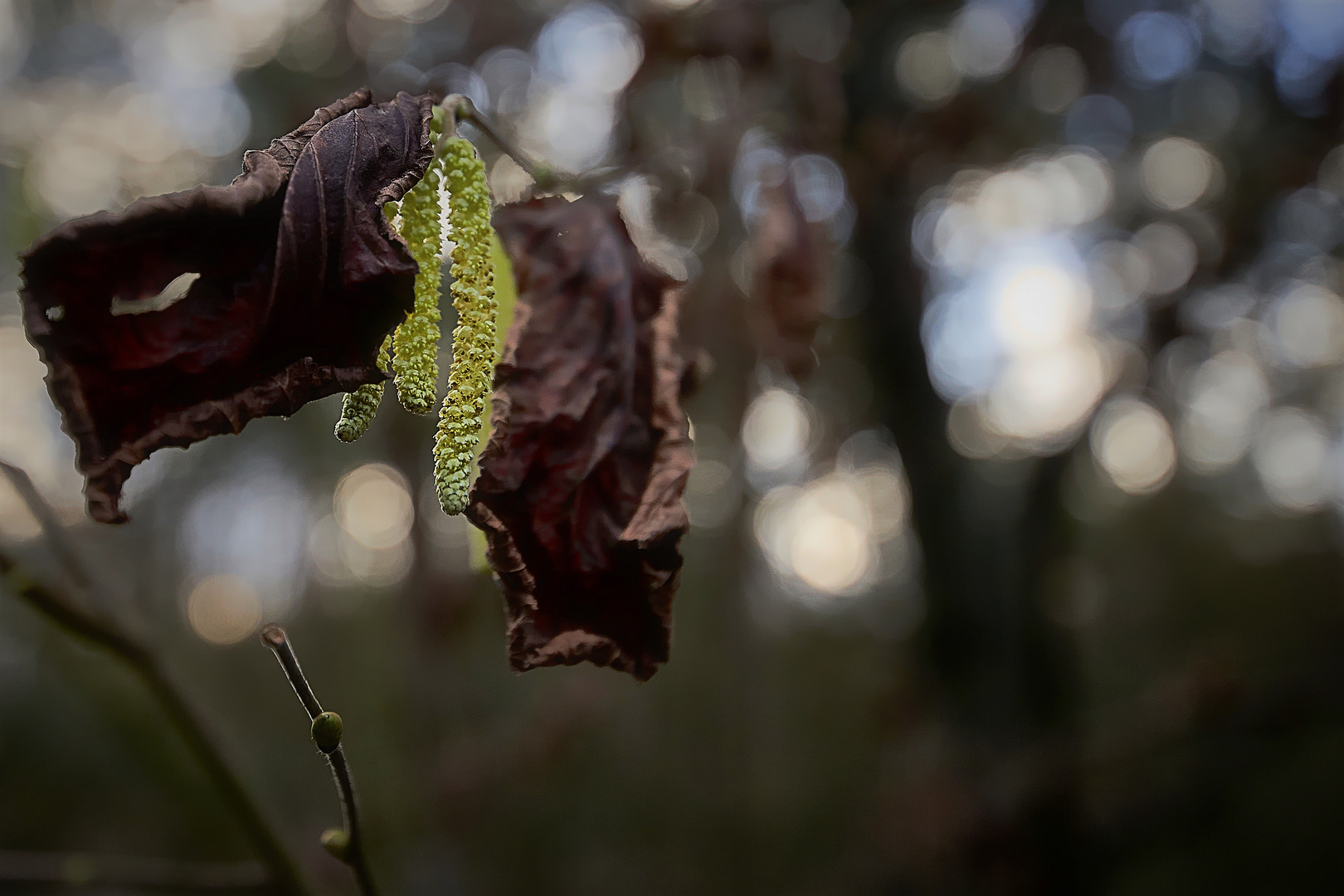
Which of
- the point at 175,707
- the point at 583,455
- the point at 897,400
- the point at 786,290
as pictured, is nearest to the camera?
the point at 583,455

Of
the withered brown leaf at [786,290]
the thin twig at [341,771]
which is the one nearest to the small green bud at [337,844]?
the thin twig at [341,771]

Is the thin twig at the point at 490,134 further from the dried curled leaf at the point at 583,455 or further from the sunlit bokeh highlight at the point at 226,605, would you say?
the sunlit bokeh highlight at the point at 226,605

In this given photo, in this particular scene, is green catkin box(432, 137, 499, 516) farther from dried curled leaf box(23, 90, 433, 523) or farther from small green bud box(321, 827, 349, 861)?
small green bud box(321, 827, 349, 861)

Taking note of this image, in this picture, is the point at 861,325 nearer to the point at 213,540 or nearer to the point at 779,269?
the point at 779,269

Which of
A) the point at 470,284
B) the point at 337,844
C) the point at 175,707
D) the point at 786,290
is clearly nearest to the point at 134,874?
the point at 175,707

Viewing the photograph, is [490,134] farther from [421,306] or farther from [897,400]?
[897,400]

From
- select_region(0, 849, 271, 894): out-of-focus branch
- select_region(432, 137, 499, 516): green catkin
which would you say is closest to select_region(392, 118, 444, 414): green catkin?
select_region(432, 137, 499, 516): green catkin

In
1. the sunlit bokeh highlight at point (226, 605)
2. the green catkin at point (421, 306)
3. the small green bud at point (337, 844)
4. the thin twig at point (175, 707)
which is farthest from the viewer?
the sunlit bokeh highlight at point (226, 605)
